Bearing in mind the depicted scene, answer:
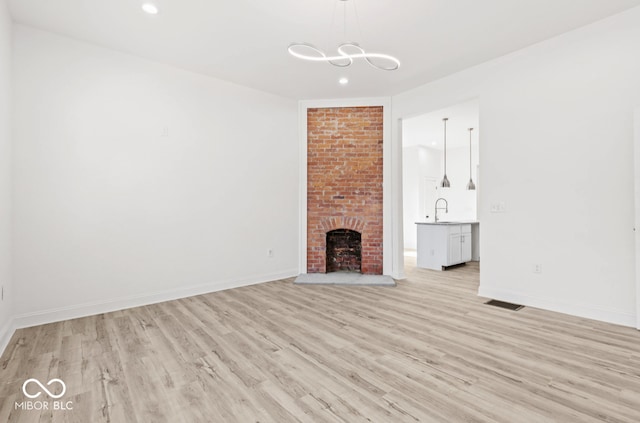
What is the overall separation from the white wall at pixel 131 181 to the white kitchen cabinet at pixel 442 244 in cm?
287

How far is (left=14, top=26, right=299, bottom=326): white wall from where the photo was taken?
9.84ft

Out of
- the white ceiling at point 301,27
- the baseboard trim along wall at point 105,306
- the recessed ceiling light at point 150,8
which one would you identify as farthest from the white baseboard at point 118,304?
the recessed ceiling light at point 150,8

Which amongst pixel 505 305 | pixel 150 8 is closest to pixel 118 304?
pixel 150 8

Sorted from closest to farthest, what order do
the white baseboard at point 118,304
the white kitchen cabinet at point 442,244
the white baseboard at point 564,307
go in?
the white baseboard at point 564,307
the white baseboard at point 118,304
the white kitchen cabinet at point 442,244

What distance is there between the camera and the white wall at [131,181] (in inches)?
Answer: 118

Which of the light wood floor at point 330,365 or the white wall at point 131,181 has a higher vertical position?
the white wall at point 131,181

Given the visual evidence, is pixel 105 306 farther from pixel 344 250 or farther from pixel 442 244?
pixel 442 244

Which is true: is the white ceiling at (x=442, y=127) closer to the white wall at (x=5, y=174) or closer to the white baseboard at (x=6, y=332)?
the white wall at (x=5, y=174)

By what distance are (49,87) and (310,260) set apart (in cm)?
386

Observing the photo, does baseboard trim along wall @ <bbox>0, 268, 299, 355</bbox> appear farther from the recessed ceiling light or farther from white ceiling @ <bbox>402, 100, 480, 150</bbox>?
white ceiling @ <bbox>402, 100, 480, 150</bbox>

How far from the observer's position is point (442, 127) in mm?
6797

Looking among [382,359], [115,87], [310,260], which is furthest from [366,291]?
[115,87]

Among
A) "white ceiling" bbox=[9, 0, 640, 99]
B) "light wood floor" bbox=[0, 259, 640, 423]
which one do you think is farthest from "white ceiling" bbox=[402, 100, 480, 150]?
"light wood floor" bbox=[0, 259, 640, 423]

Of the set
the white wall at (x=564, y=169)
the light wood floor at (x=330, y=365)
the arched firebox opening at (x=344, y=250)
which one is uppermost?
the white wall at (x=564, y=169)
